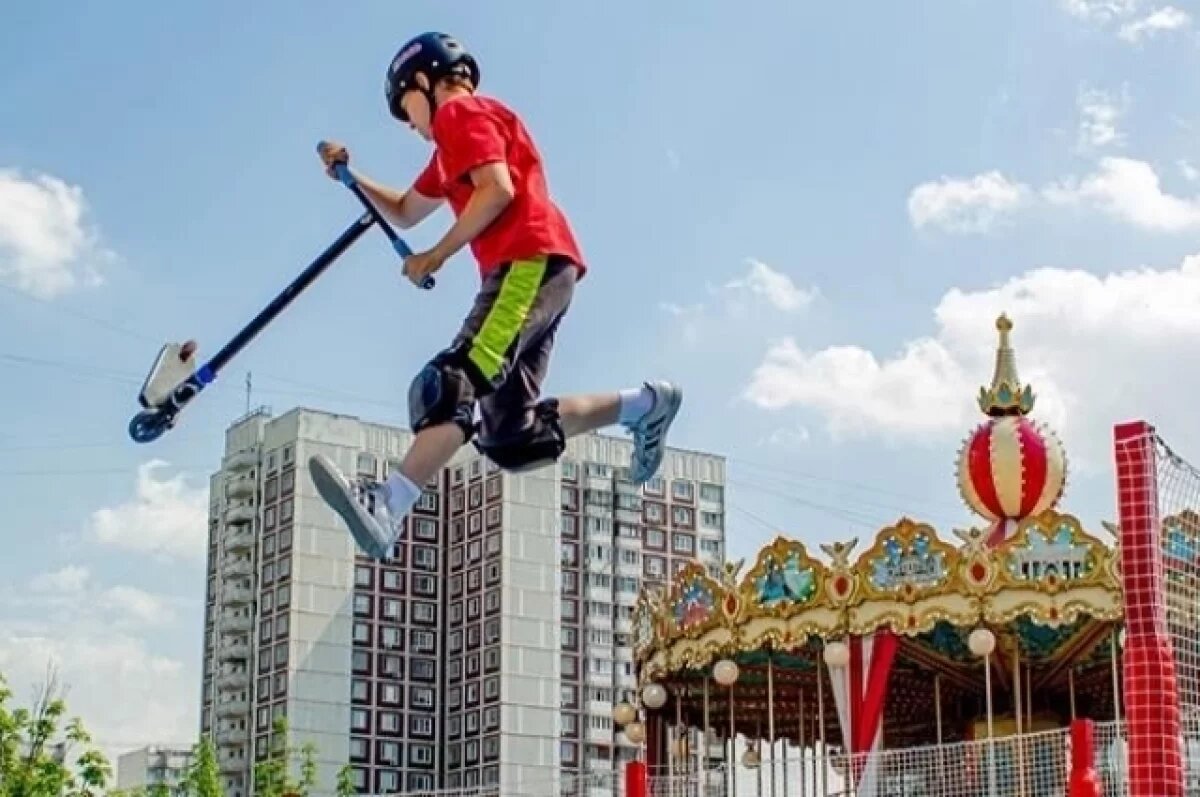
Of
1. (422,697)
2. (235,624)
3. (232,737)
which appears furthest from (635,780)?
(235,624)

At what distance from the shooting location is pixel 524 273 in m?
5.67

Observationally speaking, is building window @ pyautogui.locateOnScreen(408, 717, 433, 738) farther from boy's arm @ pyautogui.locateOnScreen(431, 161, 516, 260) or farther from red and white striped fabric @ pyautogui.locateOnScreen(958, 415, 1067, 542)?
boy's arm @ pyautogui.locateOnScreen(431, 161, 516, 260)

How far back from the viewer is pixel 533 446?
5.84 m

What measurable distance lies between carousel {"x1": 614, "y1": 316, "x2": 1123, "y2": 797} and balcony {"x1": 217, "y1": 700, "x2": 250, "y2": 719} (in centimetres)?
5262

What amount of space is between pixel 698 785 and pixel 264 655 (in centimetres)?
5914

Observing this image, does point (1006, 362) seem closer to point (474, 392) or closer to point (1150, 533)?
point (1150, 533)

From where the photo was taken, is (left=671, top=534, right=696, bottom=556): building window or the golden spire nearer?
the golden spire

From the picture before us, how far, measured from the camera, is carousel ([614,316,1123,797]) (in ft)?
64.7

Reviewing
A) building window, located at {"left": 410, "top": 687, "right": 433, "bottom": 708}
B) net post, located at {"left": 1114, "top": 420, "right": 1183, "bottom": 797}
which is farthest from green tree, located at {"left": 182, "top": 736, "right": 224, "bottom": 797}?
building window, located at {"left": 410, "top": 687, "right": 433, "bottom": 708}

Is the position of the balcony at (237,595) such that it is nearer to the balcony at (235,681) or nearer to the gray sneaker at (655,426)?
the balcony at (235,681)

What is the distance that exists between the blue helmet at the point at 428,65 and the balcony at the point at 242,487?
72566 millimetres

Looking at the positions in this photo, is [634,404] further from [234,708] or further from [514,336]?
[234,708]

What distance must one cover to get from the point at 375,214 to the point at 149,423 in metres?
0.89

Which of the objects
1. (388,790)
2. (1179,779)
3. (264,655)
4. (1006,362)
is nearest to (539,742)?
(388,790)
